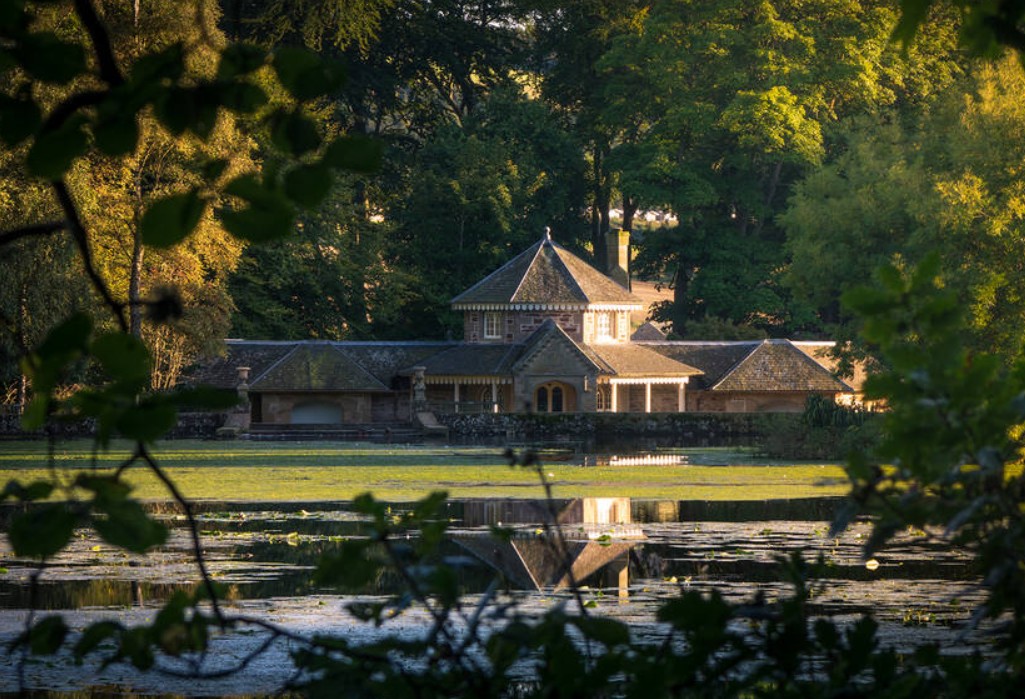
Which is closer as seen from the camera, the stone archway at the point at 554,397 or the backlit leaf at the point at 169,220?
the backlit leaf at the point at 169,220

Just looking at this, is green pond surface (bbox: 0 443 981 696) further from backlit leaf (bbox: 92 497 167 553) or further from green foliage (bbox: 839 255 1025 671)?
backlit leaf (bbox: 92 497 167 553)

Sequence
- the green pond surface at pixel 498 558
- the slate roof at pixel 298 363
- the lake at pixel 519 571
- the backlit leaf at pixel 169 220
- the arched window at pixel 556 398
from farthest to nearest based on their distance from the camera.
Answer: the arched window at pixel 556 398 < the slate roof at pixel 298 363 < the green pond surface at pixel 498 558 < the lake at pixel 519 571 < the backlit leaf at pixel 169 220

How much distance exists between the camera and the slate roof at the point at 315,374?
56.6m

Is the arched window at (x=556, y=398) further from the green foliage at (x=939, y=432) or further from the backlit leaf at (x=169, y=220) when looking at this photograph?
the backlit leaf at (x=169, y=220)

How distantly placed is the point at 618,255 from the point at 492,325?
337 inches

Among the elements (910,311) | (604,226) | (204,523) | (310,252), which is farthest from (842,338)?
(910,311)

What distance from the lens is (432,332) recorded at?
216ft

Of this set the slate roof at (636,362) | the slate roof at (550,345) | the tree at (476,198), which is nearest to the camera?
the slate roof at (550,345)

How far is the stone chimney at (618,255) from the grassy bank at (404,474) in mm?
21054

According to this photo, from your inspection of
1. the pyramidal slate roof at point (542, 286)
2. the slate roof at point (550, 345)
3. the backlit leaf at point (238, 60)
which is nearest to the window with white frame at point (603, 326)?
the pyramidal slate roof at point (542, 286)

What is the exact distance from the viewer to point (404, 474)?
35.7 m

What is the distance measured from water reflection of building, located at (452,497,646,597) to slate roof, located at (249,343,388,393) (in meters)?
27.6

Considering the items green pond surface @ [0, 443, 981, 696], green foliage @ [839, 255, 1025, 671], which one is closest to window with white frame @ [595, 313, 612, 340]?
green pond surface @ [0, 443, 981, 696]

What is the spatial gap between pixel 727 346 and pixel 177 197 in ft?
195
